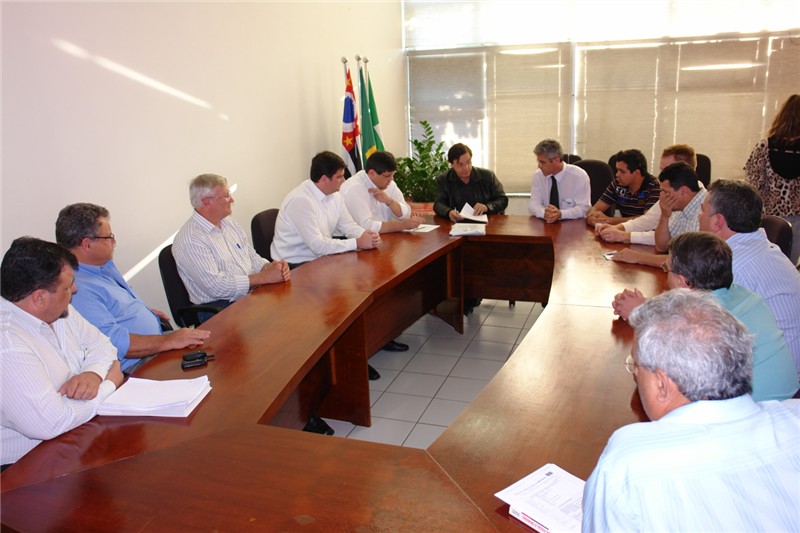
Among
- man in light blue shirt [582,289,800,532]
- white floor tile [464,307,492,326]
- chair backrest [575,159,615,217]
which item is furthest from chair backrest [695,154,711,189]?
man in light blue shirt [582,289,800,532]

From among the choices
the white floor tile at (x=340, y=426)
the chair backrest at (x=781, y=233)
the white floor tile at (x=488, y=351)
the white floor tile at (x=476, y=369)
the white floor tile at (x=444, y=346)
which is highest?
the chair backrest at (x=781, y=233)

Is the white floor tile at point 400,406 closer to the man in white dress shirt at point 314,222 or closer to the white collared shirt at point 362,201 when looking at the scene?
the man in white dress shirt at point 314,222

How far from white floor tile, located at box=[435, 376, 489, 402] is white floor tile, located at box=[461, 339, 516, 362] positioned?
39 cm

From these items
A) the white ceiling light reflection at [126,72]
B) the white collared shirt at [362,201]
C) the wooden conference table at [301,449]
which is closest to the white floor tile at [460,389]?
the wooden conference table at [301,449]

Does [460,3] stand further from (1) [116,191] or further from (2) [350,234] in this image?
(1) [116,191]

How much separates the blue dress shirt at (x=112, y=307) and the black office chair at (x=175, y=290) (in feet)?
0.90

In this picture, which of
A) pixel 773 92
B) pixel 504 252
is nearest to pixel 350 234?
pixel 504 252

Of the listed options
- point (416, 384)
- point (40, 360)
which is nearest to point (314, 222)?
point (416, 384)

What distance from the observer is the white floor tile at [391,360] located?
382cm

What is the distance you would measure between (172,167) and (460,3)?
506 cm

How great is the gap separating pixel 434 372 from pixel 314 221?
1292mm

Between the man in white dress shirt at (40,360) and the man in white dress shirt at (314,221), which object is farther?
the man in white dress shirt at (314,221)

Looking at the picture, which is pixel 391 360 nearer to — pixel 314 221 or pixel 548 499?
pixel 314 221

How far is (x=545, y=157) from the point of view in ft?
14.5
